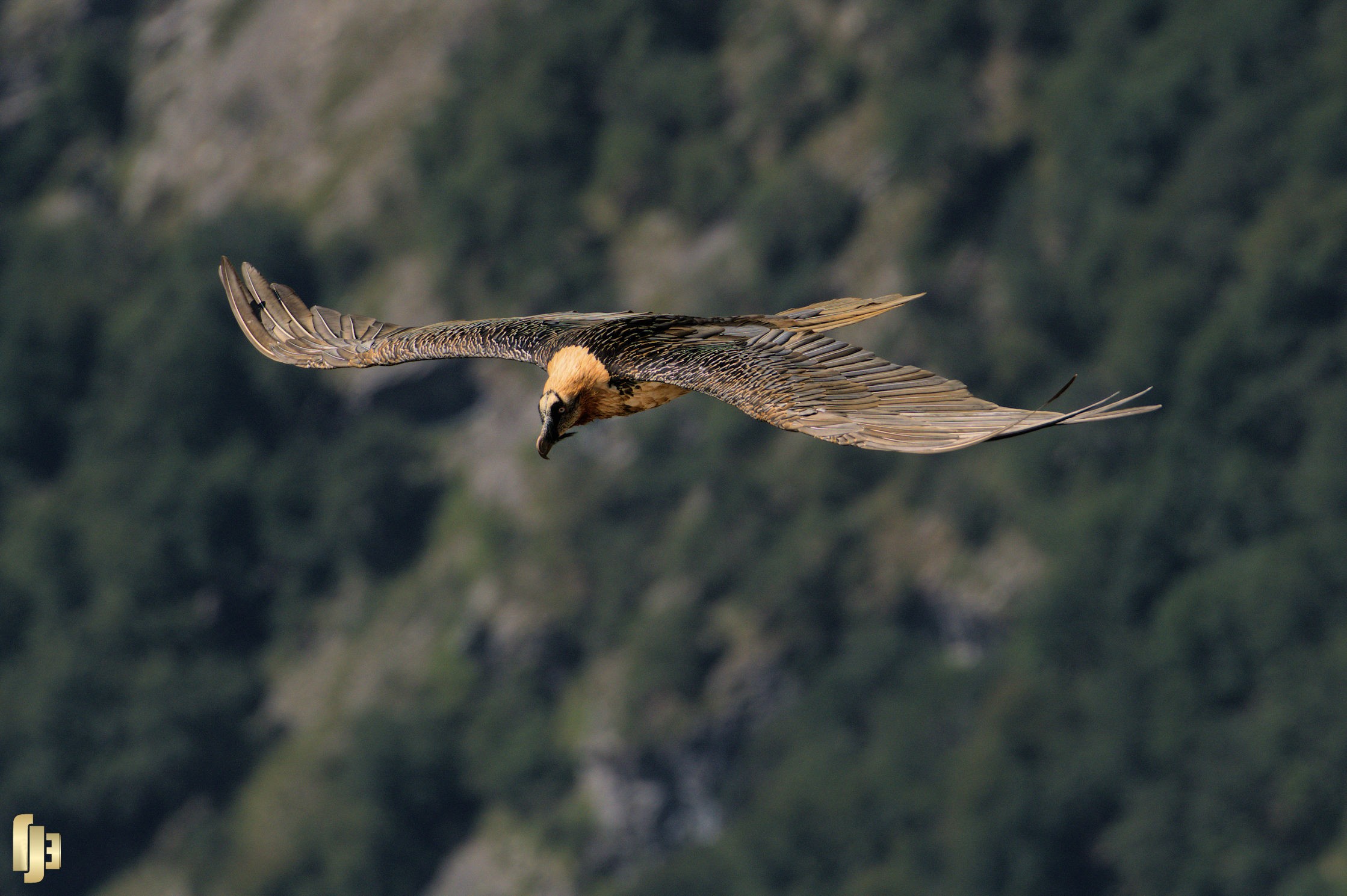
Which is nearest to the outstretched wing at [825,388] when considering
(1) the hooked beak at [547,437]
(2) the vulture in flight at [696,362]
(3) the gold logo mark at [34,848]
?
(2) the vulture in flight at [696,362]

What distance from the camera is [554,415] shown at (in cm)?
2197

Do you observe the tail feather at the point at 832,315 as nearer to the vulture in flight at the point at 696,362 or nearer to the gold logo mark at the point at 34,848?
the vulture in flight at the point at 696,362

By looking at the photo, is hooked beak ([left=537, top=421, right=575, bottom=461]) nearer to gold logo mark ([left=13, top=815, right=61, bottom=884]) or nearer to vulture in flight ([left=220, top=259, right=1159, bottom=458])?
vulture in flight ([left=220, top=259, right=1159, bottom=458])

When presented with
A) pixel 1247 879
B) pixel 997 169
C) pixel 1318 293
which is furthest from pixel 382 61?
pixel 1247 879

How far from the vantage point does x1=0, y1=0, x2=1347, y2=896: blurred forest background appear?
Answer: 148m

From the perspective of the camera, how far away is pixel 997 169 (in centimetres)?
16312

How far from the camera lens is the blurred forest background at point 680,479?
148 m

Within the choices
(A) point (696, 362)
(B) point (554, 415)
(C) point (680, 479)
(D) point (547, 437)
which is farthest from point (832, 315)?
(C) point (680, 479)

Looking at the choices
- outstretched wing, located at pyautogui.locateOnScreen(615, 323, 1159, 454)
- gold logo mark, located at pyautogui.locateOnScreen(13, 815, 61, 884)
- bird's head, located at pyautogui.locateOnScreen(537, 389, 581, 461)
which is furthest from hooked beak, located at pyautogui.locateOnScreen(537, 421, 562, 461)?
gold logo mark, located at pyautogui.locateOnScreen(13, 815, 61, 884)

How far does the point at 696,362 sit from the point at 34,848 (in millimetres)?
141601

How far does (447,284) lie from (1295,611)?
2886 inches

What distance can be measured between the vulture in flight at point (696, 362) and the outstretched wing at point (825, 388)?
2cm

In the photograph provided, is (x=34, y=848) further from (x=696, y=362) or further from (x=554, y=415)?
(x=696, y=362)

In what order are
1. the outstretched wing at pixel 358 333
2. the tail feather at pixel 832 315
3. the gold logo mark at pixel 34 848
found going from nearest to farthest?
the tail feather at pixel 832 315 → the outstretched wing at pixel 358 333 → the gold logo mark at pixel 34 848
